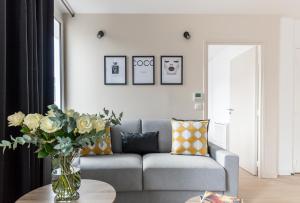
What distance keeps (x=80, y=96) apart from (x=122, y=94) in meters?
0.63

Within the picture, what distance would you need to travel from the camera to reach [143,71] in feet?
11.9

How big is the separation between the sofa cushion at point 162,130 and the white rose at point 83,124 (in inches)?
75.1

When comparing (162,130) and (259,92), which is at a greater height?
(259,92)

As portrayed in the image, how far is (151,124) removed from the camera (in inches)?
128

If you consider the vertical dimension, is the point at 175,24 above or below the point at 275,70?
above

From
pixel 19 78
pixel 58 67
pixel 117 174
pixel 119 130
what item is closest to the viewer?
pixel 19 78

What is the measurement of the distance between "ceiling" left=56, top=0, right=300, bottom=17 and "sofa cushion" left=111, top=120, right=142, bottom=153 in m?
1.60

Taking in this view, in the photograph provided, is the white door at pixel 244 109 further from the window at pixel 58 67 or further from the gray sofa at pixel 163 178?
the window at pixel 58 67

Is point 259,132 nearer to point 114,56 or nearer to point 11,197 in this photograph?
point 114,56

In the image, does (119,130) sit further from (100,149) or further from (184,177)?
(184,177)

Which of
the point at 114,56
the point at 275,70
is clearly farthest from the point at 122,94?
the point at 275,70

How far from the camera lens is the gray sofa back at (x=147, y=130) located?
3133mm

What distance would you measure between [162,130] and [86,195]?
1.76 meters

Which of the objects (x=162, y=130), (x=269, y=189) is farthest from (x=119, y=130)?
(x=269, y=189)
